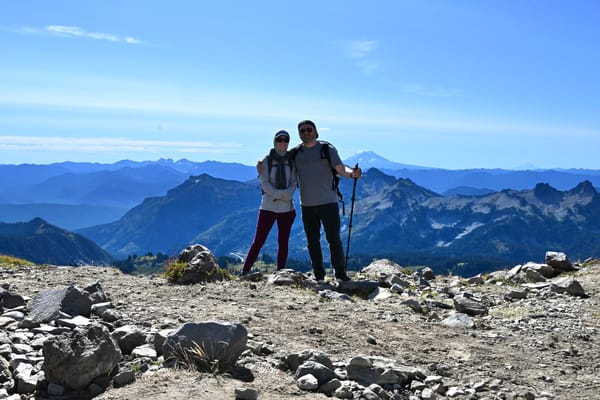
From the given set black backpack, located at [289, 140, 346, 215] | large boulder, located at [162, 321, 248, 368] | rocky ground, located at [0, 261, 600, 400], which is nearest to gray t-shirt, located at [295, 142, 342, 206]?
black backpack, located at [289, 140, 346, 215]

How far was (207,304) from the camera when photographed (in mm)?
10438

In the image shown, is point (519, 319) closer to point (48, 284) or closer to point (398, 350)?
point (398, 350)

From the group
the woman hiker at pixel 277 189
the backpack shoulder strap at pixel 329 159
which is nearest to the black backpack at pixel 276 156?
the woman hiker at pixel 277 189

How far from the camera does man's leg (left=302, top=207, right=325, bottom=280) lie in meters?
13.8

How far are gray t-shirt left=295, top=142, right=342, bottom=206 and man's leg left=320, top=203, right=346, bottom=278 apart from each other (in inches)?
8.3

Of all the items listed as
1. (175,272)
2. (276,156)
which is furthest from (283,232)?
(175,272)

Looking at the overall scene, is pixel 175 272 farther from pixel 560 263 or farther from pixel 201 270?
pixel 560 263

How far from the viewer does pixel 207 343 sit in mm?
7145

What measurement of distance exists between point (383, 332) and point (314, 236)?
17.0 ft

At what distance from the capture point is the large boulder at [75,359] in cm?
640

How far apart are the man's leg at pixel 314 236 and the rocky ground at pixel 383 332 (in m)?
1.70

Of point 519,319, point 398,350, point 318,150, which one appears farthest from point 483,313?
point 318,150

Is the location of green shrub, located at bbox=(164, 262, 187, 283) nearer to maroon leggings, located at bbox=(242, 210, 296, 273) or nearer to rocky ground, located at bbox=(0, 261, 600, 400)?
rocky ground, located at bbox=(0, 261, 600, 400)

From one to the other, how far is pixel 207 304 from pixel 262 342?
8.61 ft
